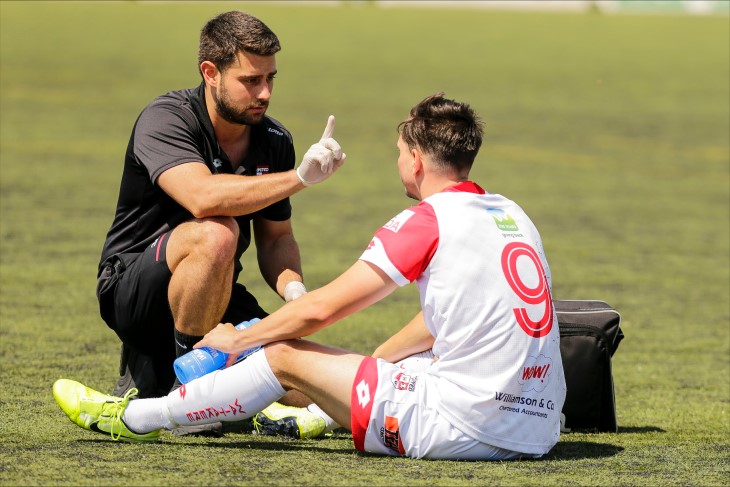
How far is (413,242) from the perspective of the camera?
4613mm

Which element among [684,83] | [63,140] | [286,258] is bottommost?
[286,258]

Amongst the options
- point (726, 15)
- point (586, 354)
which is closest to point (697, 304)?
point (586, 354)

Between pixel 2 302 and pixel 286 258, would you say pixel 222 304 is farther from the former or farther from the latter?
pixel 2 302

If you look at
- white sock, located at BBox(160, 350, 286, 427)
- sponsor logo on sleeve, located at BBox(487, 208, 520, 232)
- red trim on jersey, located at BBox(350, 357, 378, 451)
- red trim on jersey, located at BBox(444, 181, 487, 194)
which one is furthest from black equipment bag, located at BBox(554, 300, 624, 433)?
white sock, located at BBox(160, 350, 286, 427)

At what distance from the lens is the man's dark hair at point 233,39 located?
5785mm

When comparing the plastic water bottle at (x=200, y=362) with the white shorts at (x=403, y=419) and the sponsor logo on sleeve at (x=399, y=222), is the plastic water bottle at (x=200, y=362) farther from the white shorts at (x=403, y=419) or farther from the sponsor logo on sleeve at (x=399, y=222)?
the sponsor logo on sleeve at (x=399, y=222)

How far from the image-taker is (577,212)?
13625 millimetres

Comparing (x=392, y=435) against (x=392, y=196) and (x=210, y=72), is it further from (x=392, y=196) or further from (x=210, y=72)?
(x=392, y=196)

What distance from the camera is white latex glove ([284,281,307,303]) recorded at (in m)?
5.86

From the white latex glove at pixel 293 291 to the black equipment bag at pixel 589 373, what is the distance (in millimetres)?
1246

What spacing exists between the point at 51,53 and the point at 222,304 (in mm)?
24852

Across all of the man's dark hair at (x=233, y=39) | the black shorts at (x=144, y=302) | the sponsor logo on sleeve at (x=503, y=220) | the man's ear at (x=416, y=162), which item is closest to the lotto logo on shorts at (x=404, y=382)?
the sponsor logo on sleeve at (x=503, y=220)

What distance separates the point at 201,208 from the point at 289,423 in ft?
3.36

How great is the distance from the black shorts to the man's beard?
0.67m
